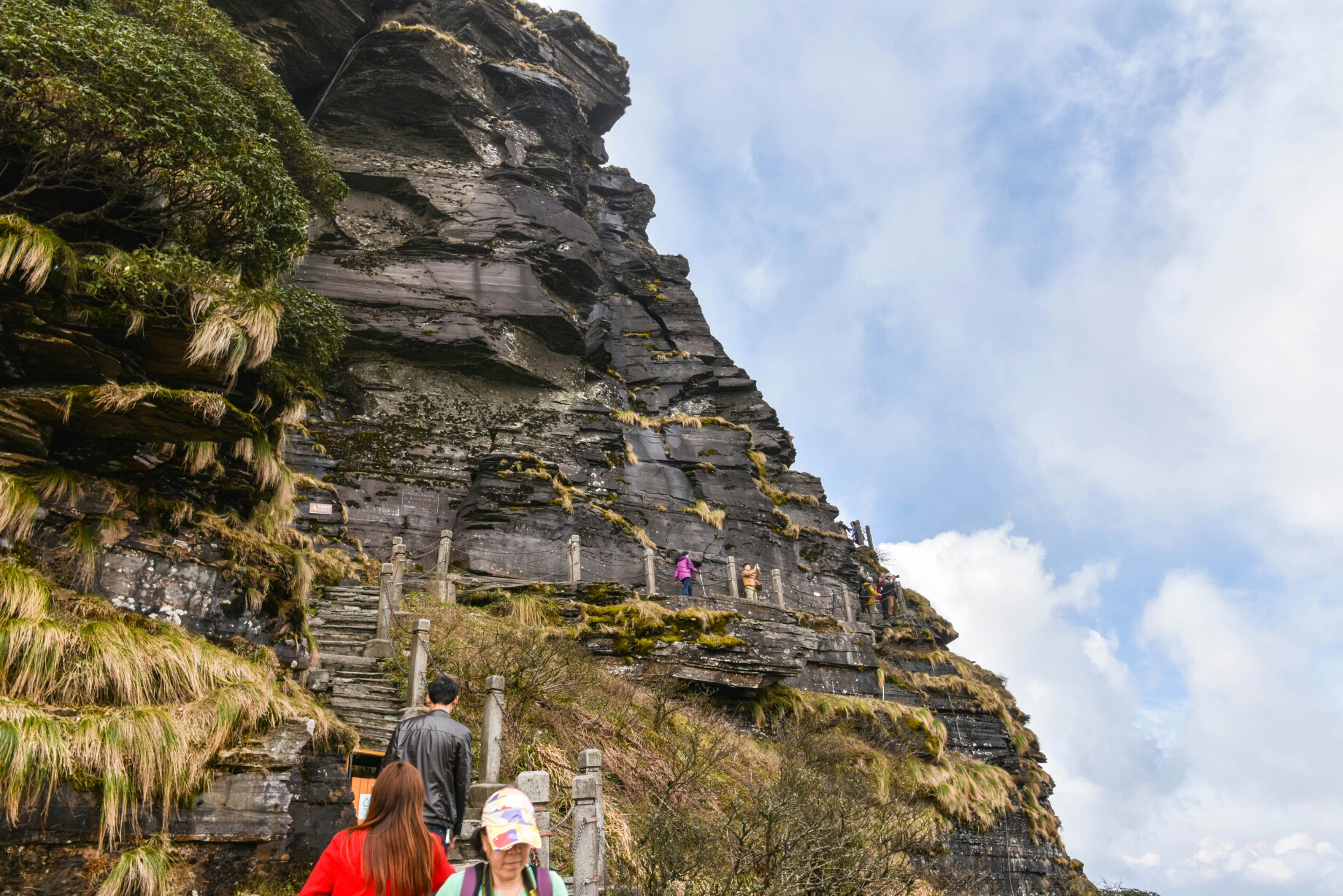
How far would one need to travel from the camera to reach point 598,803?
5.52m

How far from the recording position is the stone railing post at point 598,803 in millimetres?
5387

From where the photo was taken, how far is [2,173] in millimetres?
8445

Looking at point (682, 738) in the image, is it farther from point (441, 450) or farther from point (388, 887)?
point (441, 450)

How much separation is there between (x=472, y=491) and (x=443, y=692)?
15072mm

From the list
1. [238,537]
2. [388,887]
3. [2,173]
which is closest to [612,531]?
[238,537]

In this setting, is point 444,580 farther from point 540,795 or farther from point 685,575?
point 540,795

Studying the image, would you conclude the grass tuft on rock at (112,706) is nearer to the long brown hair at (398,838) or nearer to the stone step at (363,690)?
the stone step at (363,690)

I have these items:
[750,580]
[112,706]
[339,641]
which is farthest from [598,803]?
[750,580]

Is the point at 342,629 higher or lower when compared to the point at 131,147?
lower

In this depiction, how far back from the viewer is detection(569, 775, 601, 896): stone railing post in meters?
5.35

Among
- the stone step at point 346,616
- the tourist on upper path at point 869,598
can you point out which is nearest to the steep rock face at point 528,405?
the tourist on upper path at point 869,598

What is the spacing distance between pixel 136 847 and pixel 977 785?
1820cm

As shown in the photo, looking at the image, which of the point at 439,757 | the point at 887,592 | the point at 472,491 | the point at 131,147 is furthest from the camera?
the point at 887,592

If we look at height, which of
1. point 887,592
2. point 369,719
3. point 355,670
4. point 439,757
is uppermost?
point 887,592
